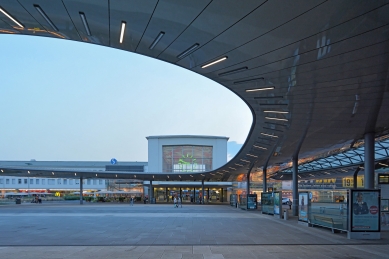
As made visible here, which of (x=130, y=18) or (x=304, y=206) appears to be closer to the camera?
(x=130, y=18)

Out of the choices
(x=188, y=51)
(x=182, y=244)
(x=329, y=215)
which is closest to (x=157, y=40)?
(x=188, y=51)

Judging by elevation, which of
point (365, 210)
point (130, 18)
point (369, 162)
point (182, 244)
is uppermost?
point (130, 18)

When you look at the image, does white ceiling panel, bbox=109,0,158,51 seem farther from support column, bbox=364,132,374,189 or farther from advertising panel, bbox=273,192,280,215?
advertising panel, bbox=273,192,280,215

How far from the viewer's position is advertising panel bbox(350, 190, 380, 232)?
50.5 feet

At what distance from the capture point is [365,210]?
15.7 metres

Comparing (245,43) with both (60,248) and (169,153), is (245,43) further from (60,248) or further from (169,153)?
(169,153)

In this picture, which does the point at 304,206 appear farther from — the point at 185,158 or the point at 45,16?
the point at 185,158

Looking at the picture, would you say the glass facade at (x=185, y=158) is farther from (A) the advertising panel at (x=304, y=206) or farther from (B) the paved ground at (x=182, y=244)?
(B) the paved ground at (x=182, y=244)

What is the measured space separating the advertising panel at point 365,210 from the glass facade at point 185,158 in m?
51.0

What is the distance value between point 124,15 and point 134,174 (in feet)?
155

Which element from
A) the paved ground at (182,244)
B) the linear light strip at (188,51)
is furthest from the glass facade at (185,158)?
the linear light strip at (188,51)

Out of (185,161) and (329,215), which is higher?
(185,161)

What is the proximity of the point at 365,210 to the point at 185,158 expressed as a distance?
172 ft

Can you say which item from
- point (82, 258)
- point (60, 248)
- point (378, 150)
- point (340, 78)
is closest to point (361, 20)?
point (340, 78)
